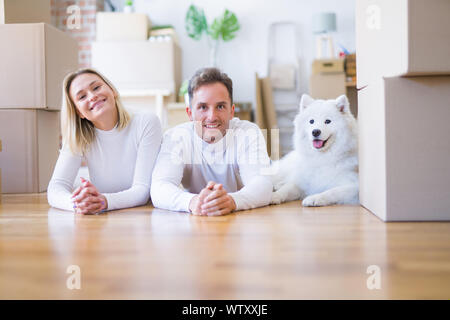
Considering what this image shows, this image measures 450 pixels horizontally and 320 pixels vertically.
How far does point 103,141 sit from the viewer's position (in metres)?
1.89

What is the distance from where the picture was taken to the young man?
1.74 metres

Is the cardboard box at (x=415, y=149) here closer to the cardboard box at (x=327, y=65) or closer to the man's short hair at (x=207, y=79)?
the man's short hair at (x=207, y=79)

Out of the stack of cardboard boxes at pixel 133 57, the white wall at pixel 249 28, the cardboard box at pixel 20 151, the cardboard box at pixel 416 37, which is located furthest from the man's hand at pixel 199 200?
the white wall at pixel 249 28

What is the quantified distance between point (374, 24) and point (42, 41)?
1687 millimetres

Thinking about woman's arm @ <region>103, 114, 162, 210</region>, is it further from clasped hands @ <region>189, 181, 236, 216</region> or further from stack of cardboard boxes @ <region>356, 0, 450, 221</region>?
stack of cardboard boxes @ <region>356, 0, 450, 221</region>

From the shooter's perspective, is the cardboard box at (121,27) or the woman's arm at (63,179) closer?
the woman's arm at (63,179)

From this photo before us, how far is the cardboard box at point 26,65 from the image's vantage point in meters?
2.33

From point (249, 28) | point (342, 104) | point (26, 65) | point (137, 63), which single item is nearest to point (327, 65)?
point (249, 28)

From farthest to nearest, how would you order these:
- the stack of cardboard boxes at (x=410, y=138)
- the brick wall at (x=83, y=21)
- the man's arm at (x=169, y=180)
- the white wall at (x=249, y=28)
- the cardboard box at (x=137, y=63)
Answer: the white wall at (x=249, y=28)
the brick wall at (x=83, y=21)
the cardboard box at (x=137, y=63)
the man's arm at (x=169, y=180)
the stack of cardboard boxes at (x=410, y=138)

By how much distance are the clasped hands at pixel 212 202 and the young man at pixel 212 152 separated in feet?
0.37

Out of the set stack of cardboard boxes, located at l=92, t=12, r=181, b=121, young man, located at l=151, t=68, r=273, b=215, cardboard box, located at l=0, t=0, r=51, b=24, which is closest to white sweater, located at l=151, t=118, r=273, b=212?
young man, located at l=151, t=68, r=273, b=215

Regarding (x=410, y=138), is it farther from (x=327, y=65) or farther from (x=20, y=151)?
(x=327, y=65)

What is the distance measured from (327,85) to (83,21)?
2792mm

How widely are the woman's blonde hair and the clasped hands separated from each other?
57 cm
